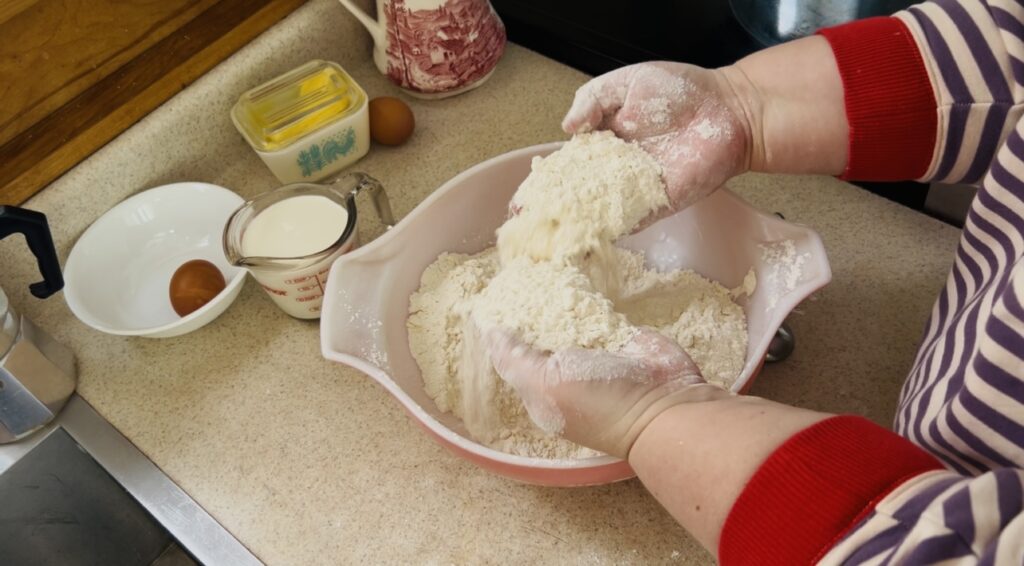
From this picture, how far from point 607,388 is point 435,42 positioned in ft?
1.89

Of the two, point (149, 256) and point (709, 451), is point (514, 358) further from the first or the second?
point (149, 256)

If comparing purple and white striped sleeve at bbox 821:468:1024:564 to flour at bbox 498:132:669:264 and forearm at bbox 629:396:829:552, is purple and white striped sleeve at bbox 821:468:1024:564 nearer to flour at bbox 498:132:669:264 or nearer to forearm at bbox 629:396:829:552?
forearm at bbox 629:396:829:552

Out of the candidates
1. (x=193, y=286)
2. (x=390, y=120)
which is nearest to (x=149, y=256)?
(x=193, y=286)

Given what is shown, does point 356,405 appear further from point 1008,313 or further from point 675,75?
point 1008,313

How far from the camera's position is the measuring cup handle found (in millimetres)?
860

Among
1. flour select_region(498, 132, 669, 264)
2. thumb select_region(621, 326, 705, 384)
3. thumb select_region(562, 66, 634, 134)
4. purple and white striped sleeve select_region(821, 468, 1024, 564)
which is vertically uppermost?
thumb select_region(562, 66, 634, 134)

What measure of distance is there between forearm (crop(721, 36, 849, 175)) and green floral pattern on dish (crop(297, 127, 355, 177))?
1.50 feet

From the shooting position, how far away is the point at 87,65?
2.97ft

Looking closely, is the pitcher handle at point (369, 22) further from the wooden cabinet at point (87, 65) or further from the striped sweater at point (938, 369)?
the striped sweater at point (938, 369)

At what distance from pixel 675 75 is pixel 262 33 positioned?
1.81ft

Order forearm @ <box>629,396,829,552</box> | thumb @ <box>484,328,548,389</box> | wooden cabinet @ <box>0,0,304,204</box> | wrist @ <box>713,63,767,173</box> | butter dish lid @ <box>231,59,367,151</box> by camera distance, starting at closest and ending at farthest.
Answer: forearm @ <box>629,396,829,552</box> < thumb @ <box>484,328,548,389</box> < wrist @ <box>713,63,767,173</box> < wooden cabinet @ <box>0,0,304,204</box> < butter dish lid @ <box>231,59,367,151</box>

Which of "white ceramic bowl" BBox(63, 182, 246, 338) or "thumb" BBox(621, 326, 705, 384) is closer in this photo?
"thumb" BBox(621, 326, 705, 384)

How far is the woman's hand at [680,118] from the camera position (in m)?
0.71

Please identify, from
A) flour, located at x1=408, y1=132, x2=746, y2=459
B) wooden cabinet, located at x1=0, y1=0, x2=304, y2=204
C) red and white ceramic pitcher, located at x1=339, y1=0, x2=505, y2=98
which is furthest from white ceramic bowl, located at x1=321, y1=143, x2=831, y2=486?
wooden cabinet, located at x1=0, y1=0, x2=304, y2=204
